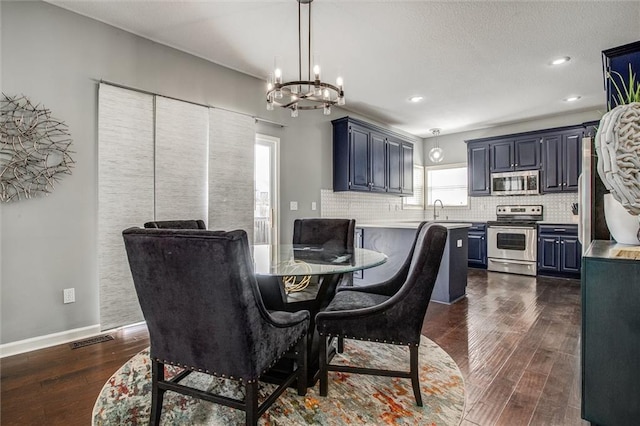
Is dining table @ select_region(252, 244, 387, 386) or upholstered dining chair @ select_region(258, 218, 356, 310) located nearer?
dining table @ select_region(252, 244, 387, 386)

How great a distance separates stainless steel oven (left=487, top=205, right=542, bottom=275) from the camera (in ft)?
17.5

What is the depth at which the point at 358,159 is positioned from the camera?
16.7ft

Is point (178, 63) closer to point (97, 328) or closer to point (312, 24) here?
point (312, 24)

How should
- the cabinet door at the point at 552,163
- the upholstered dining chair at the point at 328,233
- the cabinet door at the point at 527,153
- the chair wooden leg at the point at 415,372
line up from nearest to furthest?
the chair wooden leg at the point at 415,372
the upholstered dining chair at the point at 328,233
the cabinet door at the point at 552,163
the cabinet door at the point at 527,153

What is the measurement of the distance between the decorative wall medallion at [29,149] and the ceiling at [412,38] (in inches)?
37.0

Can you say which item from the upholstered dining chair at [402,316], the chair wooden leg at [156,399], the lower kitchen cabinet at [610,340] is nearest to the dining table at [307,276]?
the upholstered dining chair at [402,316]

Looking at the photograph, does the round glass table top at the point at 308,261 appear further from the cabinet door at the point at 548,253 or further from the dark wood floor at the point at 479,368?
the cabinet door at the point at 548,253

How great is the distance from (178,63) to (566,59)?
13.5 feet

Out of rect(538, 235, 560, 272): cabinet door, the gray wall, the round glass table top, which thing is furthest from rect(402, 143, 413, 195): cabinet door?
the gray wall

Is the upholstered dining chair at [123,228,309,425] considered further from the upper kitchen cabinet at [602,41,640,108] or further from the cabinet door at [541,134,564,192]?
the cabinet door at [541,134,564,192]

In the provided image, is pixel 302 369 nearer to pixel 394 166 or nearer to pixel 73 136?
pixel 73 136

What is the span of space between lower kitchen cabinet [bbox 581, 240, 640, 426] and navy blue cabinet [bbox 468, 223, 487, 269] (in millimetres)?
4634

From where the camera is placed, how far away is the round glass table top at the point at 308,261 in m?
1.75

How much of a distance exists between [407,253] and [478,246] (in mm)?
2506
